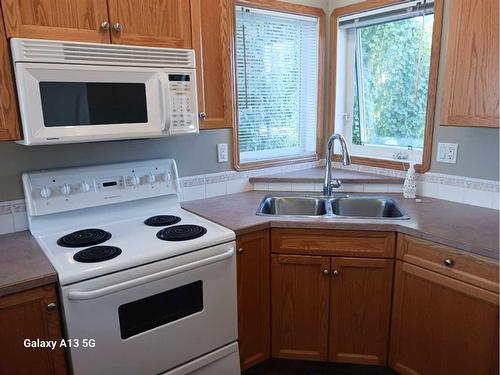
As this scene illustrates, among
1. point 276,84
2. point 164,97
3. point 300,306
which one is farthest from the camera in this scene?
point 276,84

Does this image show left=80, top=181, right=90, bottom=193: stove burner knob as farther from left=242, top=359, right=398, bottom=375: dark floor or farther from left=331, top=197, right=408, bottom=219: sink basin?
A: left=331, top=197, right=408, bottom=219: sink basin

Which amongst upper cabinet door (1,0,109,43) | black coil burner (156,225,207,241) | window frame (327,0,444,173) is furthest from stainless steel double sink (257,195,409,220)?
upper cabinet door (1,0,109,43)

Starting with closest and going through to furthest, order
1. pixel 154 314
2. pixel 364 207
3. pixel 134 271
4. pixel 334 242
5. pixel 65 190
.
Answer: pixel 134 271, pixel 154 314, pixel 65 190, pixel 334 242, pixel 364 207

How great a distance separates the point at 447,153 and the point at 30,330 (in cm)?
213

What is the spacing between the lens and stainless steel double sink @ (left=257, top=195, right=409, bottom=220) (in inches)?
87.0

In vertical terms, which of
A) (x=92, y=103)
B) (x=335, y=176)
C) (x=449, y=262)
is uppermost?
(x=92, y=103)

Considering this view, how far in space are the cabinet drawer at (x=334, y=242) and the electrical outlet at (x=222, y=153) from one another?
26.2 inches

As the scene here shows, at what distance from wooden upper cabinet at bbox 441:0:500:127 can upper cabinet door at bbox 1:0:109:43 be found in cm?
148

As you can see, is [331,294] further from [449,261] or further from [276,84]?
[276,84]

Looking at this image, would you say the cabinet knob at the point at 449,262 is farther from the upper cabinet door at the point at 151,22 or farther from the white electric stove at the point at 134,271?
the upper cabinet door at the point at 151,22

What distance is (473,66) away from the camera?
160 cm

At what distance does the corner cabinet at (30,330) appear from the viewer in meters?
1.26

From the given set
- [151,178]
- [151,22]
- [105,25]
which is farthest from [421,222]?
[105,25]

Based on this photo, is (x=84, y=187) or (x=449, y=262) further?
(x=84, y=187)
